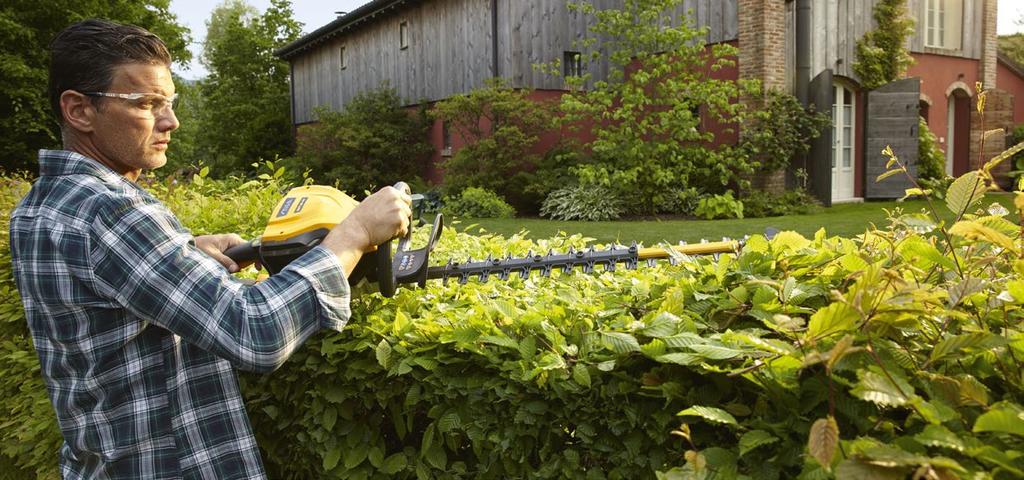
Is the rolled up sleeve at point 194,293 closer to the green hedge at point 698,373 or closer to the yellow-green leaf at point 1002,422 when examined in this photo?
the green hedge at point 698,373

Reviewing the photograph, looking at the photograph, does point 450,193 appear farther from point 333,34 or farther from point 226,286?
point 226,286

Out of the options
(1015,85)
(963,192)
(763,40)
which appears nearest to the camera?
(963,192)

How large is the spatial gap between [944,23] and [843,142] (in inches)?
187

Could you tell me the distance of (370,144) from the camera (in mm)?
24469

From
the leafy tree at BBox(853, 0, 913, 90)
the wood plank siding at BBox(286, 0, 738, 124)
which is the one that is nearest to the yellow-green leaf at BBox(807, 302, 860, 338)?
the wood plank siding at BBox(286, 0, 738, 124)

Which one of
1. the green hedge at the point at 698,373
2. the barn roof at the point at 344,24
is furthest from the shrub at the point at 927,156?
the green hedge at the point at 698,373

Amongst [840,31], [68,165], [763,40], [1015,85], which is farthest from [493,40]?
[68,165]

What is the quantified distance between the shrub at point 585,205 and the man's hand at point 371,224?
14.1 m

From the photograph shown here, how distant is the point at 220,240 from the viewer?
237cm

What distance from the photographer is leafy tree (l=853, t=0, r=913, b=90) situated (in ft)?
59.1

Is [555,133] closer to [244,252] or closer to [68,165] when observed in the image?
[244,252]

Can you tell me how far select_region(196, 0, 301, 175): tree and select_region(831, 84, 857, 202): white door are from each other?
26.5 metres

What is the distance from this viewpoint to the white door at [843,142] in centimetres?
1816

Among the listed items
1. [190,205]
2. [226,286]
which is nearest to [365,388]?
[226,286]
